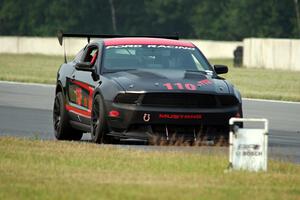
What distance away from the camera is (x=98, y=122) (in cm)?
1504

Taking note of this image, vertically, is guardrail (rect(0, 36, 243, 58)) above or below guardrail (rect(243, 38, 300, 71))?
below

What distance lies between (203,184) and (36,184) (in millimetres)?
1507

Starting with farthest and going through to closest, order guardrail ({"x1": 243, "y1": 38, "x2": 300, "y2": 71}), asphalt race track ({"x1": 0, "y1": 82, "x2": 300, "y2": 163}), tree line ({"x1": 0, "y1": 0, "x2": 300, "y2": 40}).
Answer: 1. tree line ({"x1": 0, "y1": 0, "x2": 300, "y2": 40})
2. guardrail ({"x1": 243, "y1": 38, "x2": 300, "y2": 71})
3. asphalt race track ({"x1": 0, "y1": 82, "x2": 300, "y2": 163})

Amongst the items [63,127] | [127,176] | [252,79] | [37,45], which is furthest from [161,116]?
[37,45]

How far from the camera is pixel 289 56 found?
49219 millimetres

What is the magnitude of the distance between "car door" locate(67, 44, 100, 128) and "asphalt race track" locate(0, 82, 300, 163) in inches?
27.8

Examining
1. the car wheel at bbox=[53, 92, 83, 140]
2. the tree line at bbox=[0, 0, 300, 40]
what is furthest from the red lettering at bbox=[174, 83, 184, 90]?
the tree line at bbox=[0, 0, 300, 40]

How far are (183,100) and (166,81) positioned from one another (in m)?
0.43

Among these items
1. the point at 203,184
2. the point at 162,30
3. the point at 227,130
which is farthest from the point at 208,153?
the point at 162,30

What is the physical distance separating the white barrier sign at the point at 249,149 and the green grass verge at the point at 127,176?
18 centimetres

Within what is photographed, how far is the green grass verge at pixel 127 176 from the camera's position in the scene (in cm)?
980

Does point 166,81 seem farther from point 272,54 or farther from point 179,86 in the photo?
point 272,54

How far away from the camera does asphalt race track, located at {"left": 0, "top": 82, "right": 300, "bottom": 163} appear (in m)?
16.9

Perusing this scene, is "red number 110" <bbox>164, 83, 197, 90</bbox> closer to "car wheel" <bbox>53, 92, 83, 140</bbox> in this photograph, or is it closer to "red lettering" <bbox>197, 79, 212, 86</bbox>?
"red lettering" <bbox>197, 79, 212, 86</bbox>
